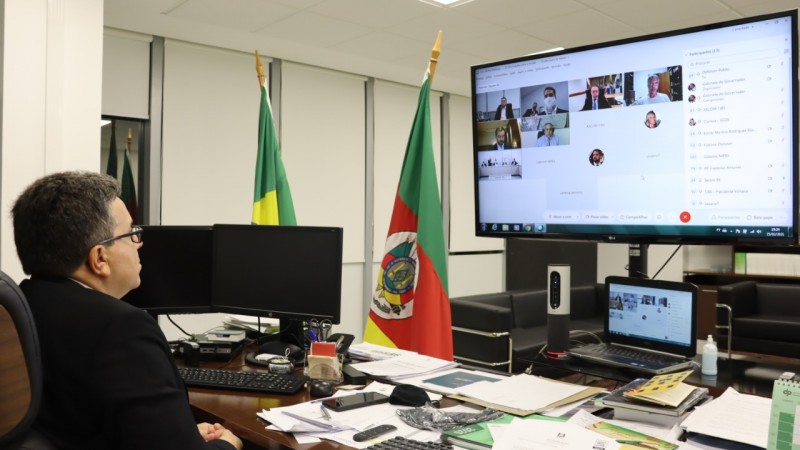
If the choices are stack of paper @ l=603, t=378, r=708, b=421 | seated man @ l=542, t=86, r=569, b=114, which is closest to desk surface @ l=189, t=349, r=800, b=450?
stack of paper @ l=603, t=378, r=708, b=421

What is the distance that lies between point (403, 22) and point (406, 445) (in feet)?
12.0

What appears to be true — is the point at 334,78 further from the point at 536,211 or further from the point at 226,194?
the point at 536,211

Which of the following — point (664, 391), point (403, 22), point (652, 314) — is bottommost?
point (664, 391)

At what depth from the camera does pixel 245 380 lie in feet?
6.13

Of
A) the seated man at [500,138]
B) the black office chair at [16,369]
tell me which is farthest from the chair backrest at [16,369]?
the seated man at [500,138]

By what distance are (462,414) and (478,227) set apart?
0.81m

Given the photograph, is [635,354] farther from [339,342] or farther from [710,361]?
[339,342]

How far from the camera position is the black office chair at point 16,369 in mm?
1013

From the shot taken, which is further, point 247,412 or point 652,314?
point 652,314

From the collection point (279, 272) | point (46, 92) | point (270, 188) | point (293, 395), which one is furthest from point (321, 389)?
point (46, 92)

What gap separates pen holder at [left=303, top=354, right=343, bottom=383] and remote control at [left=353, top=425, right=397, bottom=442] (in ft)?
1.58

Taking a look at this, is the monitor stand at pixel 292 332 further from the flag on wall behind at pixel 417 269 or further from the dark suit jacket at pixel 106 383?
the dark suit jacket at pixel 106 383

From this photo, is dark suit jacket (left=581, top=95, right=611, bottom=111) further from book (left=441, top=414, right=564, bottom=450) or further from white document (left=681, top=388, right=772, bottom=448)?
book (left=441, top=414, right=564, bottom=450)

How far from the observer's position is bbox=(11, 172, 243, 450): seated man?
3.79 feet
